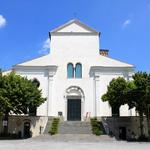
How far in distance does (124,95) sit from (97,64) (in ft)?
40.0

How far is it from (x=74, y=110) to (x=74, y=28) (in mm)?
12100

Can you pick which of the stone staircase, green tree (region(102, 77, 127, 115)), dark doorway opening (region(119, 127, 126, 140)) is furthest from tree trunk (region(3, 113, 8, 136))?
dark doorway opening (region(119, 127, 126, 140))

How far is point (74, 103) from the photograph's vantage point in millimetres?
51062

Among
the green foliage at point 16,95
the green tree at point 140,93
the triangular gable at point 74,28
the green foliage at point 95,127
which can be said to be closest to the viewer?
the green tree at point 140,93

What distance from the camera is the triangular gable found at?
53.2 m

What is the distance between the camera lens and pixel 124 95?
40.7m

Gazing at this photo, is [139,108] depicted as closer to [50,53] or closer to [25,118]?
[25,118]

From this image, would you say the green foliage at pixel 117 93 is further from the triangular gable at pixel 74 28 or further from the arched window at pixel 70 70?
the triangular gable at pixel 74 28

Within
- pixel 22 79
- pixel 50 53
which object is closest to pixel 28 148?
pixel 22 79

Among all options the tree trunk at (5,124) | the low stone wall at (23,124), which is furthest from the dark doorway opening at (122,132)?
the tree trunk at (5,124)

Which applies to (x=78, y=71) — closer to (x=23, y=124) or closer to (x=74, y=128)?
(x=74, y=128)

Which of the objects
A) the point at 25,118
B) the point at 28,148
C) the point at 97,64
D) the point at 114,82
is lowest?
the point at 28,148

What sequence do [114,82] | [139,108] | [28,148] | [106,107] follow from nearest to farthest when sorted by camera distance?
[28,148] → [139,108] → [114,82] → [106,107]

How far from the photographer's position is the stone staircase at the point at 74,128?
42156 mm
